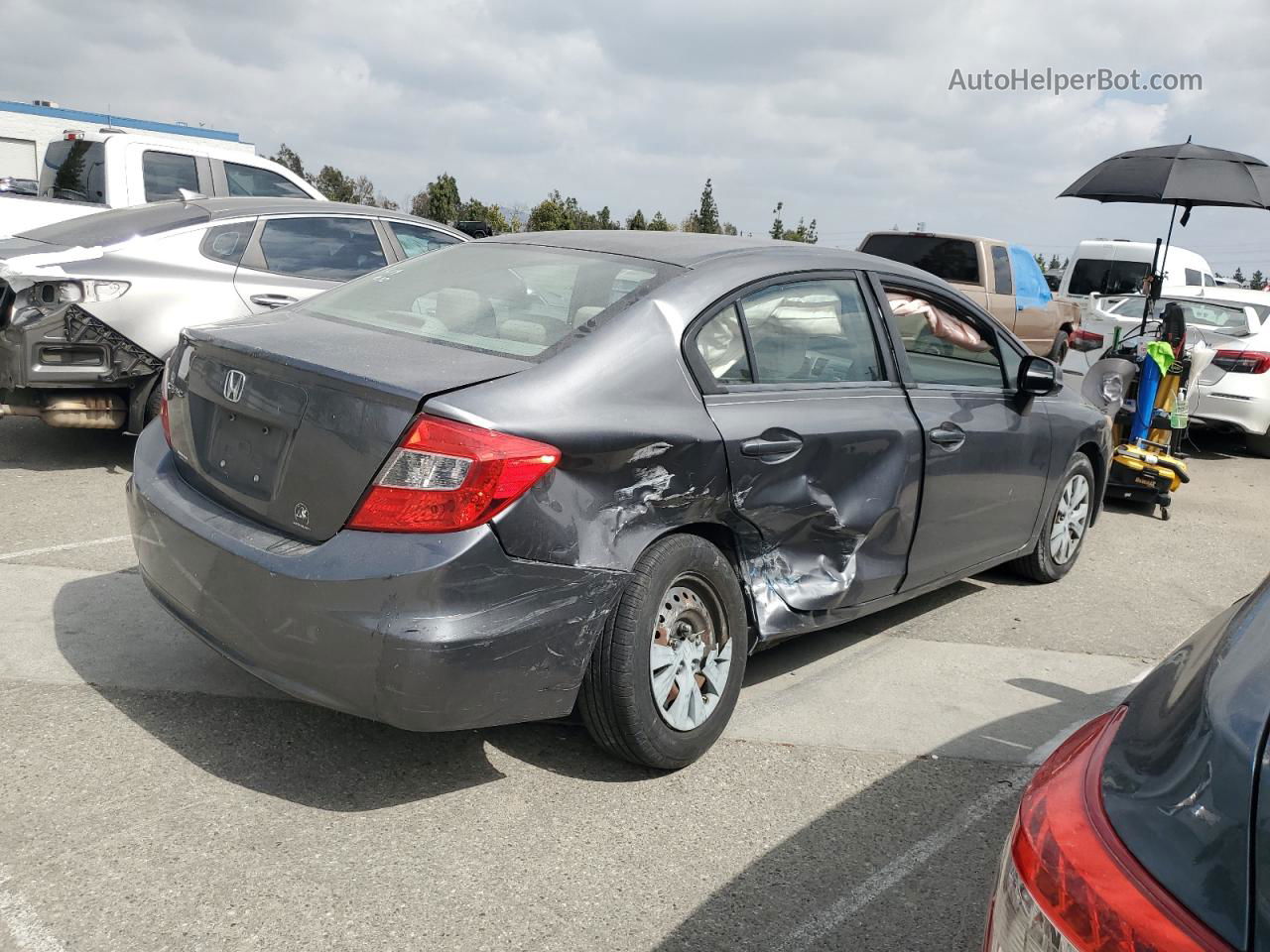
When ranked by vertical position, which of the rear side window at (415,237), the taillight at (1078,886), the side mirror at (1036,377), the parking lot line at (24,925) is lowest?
the parking lot line at (24,925)

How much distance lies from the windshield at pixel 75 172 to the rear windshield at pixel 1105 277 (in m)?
14.3

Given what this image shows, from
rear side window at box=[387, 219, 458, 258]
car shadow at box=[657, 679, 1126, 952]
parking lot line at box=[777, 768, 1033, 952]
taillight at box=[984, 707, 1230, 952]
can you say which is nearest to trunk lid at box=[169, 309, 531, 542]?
car shadow at box=[657, 679, 1126, 952]

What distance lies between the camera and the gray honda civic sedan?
299 centimetres

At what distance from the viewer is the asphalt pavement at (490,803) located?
110 inches

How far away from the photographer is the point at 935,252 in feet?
48.8

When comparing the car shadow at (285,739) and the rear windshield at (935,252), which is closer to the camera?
the car shadow at (285,739)

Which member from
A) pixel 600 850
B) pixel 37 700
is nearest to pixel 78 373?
pixel 37 700

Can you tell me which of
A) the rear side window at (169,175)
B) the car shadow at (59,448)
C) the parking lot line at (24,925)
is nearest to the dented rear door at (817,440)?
the parking lot line at (24,925)

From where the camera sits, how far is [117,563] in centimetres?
514

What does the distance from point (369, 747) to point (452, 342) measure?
1308 mm

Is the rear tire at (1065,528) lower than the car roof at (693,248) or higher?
lower

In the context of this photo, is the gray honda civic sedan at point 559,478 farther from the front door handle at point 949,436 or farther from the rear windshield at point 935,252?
the rear windshield at point 935,252

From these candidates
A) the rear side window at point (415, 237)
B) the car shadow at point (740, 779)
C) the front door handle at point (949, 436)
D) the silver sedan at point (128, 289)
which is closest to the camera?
the car shadow at point (740, 779)

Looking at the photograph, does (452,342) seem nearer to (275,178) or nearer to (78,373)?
(78,373)
